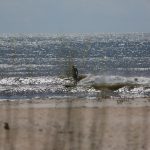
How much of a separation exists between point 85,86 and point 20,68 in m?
21.5

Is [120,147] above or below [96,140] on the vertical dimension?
below

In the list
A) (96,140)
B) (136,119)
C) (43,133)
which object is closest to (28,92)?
(136,119)

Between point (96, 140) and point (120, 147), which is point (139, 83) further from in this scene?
point (96, 140)

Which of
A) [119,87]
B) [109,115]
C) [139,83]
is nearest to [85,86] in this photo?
[119,87]

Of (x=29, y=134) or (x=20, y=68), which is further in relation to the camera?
(x=20, y=68)

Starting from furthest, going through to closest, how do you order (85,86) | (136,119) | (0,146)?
(85,86)
(136,119)
(0,146)

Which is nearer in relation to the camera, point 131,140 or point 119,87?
point 131,140

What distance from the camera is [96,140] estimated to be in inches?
201

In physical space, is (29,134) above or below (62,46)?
below

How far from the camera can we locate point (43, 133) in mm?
7949

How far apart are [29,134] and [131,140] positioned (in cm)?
244

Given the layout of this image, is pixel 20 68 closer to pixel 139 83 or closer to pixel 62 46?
pixel 139 83

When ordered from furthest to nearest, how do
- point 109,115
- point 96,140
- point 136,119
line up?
point 109,115 → point 136,119 → point 96,140

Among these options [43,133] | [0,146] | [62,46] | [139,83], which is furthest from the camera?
[139,83]
